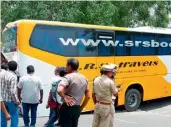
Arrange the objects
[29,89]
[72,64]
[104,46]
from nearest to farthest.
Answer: [72,64]
[29,89]
[104,46]

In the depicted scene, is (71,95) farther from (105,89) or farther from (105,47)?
(105,47)

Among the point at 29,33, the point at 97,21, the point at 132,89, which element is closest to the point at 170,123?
the point at 132,89

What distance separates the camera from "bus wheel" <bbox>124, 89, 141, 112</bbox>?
1206 cm

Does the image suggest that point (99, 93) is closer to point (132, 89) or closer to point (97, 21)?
point (132, 89)

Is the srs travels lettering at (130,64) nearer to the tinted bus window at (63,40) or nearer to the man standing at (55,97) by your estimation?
the tinted bus window at (63,40)

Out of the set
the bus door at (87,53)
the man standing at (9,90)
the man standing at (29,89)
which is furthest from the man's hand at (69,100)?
the bus door at (87,53)

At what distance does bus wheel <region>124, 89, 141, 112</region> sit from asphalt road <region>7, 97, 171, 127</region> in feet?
0.66

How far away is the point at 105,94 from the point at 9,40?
489 centimetres

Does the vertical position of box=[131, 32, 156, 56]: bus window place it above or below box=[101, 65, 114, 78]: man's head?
above

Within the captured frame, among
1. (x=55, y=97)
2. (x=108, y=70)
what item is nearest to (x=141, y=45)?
(x=55, y=97)

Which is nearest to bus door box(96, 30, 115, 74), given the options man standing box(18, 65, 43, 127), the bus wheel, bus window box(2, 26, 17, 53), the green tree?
the bus wheel

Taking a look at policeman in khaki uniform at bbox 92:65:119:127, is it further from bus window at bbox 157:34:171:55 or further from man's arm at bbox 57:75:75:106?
bus window at bbox 157:34:171:55

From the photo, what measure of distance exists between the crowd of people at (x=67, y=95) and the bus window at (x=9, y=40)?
207 cm

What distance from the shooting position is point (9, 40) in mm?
10523
